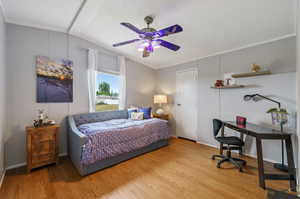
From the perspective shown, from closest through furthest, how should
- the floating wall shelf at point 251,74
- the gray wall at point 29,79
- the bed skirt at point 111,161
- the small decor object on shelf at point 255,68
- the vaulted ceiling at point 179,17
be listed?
the vaulted ceiling at point 179,17
the bed skirt at point 111,161
the gray wall at point 29,79
the floating wall shelf at point 251,74
the small decor object on shelf at point 255,68

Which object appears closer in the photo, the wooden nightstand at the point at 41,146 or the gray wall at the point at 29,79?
the wooden nightstand at the point at 41,146

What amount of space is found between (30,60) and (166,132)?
331 centimetres

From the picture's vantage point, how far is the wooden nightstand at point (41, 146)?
2.10 metres

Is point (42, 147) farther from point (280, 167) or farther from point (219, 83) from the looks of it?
point (280, 167)

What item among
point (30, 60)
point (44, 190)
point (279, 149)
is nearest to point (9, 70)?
point (30, 60)

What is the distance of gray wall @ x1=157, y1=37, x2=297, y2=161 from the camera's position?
235cm

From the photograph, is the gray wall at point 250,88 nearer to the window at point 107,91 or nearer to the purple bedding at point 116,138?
the purple bedding at point 116,138

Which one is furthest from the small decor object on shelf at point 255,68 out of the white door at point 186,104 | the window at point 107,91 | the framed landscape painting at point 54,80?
the framed landscape painting at point 54,80

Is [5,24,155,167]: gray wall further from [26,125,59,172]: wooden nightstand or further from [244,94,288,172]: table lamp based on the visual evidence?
[244,94,288,172]: table lamp

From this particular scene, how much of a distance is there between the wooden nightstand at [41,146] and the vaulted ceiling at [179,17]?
1987mm

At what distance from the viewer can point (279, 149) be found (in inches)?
95.6

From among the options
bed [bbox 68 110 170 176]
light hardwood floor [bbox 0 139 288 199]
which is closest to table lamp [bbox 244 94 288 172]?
light hardwood floor [bbox 0 139 288 199]

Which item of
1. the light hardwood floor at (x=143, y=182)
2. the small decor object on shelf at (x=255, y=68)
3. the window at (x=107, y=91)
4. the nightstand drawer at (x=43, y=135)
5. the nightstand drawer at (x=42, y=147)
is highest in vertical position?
the small decor object on shelf at (x=255, y=68)

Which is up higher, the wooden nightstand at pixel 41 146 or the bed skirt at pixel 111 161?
the wooden nightstand at pixel 41 146
